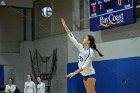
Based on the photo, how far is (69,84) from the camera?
13453 millimetres

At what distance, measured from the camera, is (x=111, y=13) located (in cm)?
1041

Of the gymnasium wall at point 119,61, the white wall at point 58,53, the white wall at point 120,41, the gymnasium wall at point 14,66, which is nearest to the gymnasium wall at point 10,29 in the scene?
the gymnasium wall at point 14,66

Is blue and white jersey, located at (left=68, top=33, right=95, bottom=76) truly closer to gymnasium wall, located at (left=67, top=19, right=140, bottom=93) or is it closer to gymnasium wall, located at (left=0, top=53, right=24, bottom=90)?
gymnasium wall, located at (left=67, top=19, right=140, bottom=93)

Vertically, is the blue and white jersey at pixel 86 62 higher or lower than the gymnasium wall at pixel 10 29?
lower

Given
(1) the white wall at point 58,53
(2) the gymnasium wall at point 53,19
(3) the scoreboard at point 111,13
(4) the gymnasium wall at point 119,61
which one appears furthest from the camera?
(2) the gymnasium wall at point 53,19

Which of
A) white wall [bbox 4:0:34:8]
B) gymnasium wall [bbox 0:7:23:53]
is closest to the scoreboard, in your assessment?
white wall [bbox 4:0:34:8]

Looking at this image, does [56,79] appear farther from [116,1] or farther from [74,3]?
[116,1]

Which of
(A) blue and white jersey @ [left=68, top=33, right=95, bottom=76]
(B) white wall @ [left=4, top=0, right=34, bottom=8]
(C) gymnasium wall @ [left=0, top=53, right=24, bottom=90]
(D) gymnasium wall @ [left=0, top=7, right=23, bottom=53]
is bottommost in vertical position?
(C) gymnasium wall @ [left=0, top=53, right=24, bottom=90]

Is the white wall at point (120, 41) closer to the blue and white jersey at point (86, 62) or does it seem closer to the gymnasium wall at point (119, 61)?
the gymnasium wall at point (119, 61)

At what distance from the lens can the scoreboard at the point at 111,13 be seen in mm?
9742

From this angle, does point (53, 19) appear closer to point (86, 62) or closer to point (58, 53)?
point (58, 53)

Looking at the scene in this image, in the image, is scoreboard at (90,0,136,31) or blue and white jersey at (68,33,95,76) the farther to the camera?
scoreboard at (90,0,136,31)

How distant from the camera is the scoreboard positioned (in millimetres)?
9742

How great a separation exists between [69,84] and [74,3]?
11.1ft
